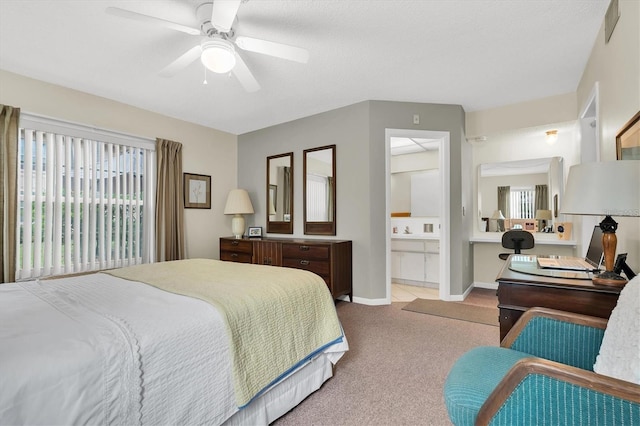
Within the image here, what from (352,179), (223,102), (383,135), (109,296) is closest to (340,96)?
(383,135)

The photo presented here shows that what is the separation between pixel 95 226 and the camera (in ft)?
10.9

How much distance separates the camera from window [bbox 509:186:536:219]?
4.14 meters

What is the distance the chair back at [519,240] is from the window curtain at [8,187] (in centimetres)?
517

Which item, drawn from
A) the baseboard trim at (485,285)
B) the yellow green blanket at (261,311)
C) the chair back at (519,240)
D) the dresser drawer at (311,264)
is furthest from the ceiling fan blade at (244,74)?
the baseboard trim at (485,285)

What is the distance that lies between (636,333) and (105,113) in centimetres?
448

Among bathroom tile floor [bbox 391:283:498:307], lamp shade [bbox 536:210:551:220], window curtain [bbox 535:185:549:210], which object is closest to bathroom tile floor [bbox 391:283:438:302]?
bathroom tile floor [bbox 391:283:498:307]

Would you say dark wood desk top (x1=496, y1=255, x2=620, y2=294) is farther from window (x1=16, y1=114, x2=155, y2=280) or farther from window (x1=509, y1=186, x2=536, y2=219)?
window (x1=16, y1=114, x2=155, y2=280)

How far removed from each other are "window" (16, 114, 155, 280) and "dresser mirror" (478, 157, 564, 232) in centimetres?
463

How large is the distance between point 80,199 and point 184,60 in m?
2.12

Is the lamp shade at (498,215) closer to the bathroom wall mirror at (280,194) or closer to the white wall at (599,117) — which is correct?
the white wall at (599,117)

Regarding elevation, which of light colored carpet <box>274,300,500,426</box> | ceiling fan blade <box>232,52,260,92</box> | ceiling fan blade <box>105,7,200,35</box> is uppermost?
ceiling fan blade <box>105,7,200,35</box>

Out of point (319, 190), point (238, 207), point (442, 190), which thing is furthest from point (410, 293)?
point (238, 207)

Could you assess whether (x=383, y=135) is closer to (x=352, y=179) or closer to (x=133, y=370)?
(x=352, y=179)

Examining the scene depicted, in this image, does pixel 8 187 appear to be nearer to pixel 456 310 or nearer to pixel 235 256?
pixel 235 256
